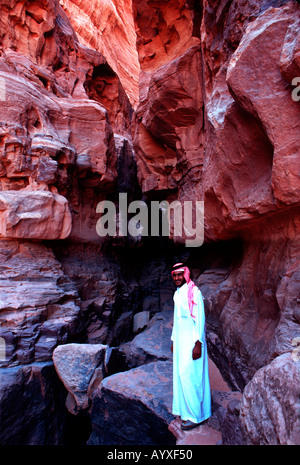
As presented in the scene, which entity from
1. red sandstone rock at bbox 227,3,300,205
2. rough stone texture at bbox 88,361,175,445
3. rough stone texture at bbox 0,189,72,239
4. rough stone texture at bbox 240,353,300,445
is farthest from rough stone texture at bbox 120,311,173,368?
red sandstone rock at bbox 227,3,300,205

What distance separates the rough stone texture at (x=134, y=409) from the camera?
3236 mm

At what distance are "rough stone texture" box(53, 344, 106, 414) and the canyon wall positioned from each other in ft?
1.80

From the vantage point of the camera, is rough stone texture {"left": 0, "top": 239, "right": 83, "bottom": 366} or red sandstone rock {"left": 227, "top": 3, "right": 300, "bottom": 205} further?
rough stone texture {"left": 0, "top": 239, "right": 83, "bottom": 366}

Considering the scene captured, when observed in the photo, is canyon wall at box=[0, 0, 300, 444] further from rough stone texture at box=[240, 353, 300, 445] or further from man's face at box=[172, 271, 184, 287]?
man's face at box=[172, 271, 184, 287]

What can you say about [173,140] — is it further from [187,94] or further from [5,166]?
[5,166]

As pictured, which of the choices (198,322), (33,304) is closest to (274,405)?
(198,322)

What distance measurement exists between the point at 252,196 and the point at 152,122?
18.5 ft

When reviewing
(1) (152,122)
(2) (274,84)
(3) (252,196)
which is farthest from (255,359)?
(1) (152,122)

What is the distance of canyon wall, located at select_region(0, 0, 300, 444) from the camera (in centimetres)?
269

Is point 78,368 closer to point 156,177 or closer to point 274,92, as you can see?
point 274,92

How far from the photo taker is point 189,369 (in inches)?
112

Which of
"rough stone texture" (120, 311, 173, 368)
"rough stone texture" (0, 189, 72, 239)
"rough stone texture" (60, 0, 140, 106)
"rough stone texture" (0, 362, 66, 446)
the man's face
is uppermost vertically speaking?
"rough stone texture" (60, 0, 140, 106)

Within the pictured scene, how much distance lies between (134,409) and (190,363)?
134cm

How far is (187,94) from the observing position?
21.5 feet
